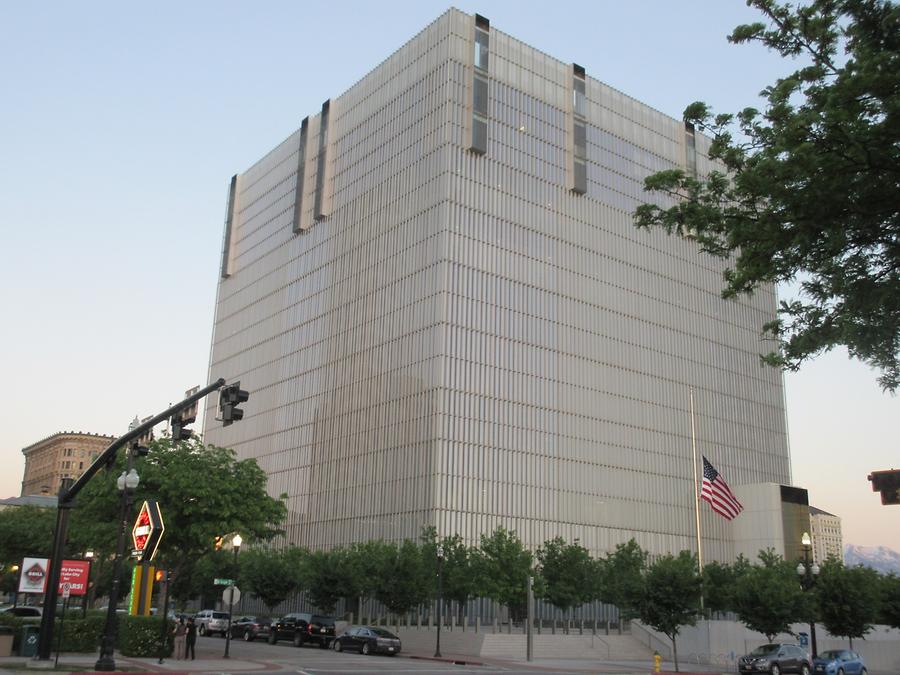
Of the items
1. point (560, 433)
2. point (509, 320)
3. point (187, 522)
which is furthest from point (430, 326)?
point (187, 522)

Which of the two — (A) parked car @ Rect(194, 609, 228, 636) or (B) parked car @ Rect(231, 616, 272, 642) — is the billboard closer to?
(B) parked car @ Rect(231, 616, 272, 642)

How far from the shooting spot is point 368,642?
52.5 m

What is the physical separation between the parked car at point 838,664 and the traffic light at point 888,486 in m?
29.3

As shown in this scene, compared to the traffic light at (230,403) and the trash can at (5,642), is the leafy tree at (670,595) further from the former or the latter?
the traffic light at (230,403)

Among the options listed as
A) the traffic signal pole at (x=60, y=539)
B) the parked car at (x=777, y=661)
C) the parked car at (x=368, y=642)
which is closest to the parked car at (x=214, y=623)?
the parked car at (x=368, y=642)

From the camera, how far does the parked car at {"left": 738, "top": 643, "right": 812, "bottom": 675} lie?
42.7m

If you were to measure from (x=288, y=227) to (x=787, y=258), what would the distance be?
98803 millimetres

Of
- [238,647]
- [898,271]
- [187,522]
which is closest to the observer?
[898,271]

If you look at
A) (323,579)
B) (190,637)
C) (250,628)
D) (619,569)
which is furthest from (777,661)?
(323,579)

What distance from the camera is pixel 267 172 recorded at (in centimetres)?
11962

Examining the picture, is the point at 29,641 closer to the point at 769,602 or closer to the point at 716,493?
the point at 769,602

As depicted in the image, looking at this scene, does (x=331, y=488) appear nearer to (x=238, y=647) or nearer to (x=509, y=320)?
(x=509, y=320)

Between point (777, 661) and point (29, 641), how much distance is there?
32.1 metres

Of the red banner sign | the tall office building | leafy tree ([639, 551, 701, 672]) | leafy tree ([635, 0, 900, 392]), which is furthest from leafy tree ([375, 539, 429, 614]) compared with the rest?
leafy tree ([635, 0, 900, 392])
